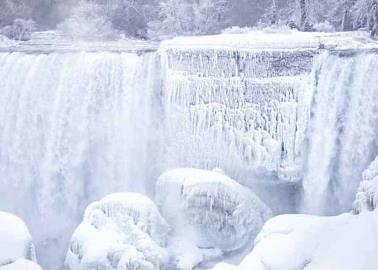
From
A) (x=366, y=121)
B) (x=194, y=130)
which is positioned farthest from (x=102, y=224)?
(x=366, y=121)

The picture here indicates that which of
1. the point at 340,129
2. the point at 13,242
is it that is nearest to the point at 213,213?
the point at 340,129

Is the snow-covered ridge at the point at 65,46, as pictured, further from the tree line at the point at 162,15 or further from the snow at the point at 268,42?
the tree line at the point at 162,15

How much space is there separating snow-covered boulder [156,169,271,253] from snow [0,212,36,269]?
10.4ft

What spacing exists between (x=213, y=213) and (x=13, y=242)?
12.9 ft

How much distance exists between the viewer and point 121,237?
9.78m

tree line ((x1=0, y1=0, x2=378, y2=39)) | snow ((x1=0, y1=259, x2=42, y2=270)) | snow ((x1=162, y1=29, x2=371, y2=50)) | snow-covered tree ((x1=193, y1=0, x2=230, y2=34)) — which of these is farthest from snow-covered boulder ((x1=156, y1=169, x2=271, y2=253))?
snow-covered tree ((x1=193, y1=0, x2=230, y2=34))

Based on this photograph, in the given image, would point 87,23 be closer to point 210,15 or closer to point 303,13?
point 210,15

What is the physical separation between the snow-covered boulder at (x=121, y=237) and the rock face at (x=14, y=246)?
134 centimetres

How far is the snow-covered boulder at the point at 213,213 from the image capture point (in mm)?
10602

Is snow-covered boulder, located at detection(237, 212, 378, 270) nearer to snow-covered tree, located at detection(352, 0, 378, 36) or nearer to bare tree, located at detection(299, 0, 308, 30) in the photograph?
snow-covered tree, located at detection(352, 0, 378, 36)

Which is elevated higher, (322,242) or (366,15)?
(366,15)

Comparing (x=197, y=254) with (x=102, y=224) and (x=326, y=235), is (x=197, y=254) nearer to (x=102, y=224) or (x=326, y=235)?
(x=102, y=224)

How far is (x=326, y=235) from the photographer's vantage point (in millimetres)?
7688

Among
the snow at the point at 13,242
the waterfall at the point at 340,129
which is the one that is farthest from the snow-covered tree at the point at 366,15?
the snow at the point at 13,242
